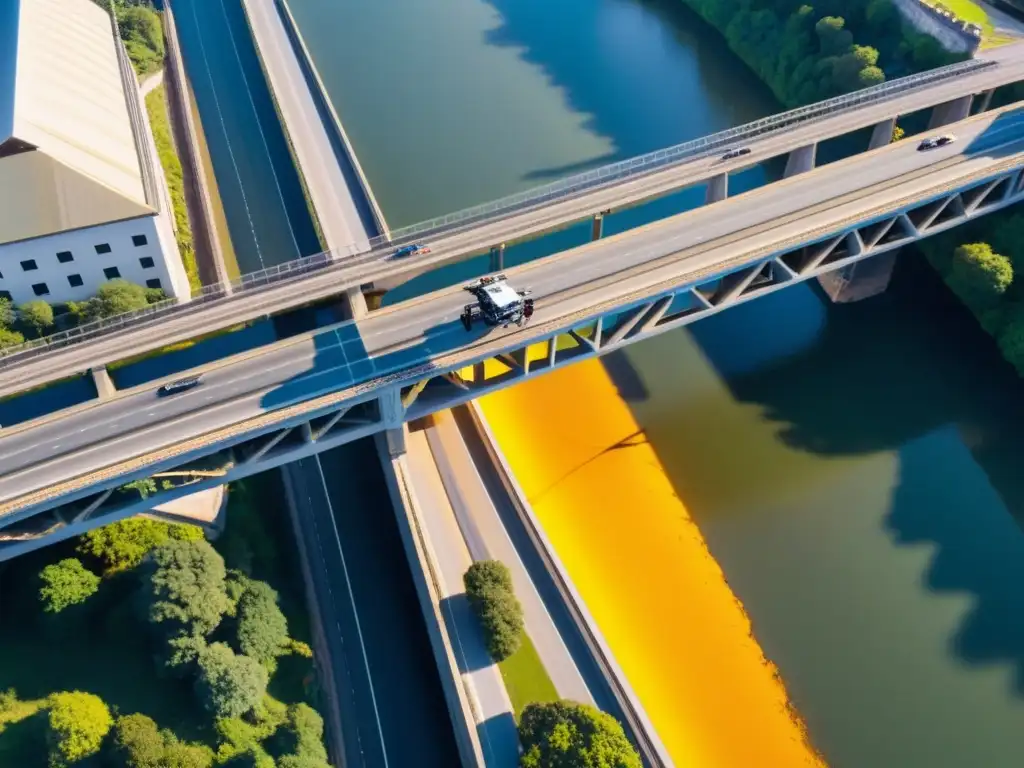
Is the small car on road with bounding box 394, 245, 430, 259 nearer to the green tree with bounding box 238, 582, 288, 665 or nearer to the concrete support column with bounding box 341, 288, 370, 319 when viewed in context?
the concrete support column with bounding box 341, 288, 370, 319

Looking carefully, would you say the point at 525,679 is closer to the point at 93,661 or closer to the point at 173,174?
the point at 93,661

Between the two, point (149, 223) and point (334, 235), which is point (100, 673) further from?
point (334, 235)

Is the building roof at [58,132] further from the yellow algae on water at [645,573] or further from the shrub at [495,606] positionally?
the shrub at [495,606]

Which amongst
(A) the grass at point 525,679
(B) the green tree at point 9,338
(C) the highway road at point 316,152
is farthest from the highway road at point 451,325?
(A) the grass at point 525,679

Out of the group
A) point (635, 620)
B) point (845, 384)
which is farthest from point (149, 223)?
point (845, 384)

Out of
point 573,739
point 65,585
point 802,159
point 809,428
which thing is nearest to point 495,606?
point 573,739

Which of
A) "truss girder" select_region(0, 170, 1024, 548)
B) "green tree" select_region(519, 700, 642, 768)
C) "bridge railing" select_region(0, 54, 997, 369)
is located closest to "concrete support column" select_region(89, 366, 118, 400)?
"bridge railing" select_region(0, 54, 997, 369)
